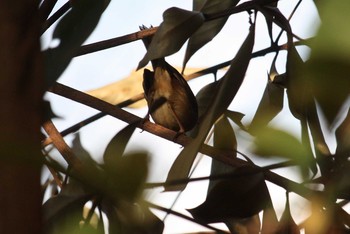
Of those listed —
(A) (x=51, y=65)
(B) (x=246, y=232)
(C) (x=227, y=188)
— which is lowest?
(B) (x=246, y=232)

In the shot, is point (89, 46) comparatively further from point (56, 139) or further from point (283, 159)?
point (283, 159)

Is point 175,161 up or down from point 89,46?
down

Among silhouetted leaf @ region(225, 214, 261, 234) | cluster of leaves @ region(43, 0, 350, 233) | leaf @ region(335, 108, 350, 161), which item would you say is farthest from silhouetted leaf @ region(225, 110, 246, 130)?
leaf @ region(335, 108, 350, 161)

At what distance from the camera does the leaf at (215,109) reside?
1.73 ft

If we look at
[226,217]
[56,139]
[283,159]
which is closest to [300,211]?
[283,159]

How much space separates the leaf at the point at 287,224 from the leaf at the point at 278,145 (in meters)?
0.18

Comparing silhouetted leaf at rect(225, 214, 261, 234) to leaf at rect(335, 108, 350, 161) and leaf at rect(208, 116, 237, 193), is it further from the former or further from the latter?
leaf at rect(335, 108, 350, 161)

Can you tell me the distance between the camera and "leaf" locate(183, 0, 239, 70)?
2.60ft

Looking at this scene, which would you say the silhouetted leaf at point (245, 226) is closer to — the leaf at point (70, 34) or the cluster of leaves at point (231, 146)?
the cluster of leaves at point (231, 146)

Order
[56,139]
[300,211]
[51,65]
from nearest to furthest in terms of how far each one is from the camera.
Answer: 1. [300,211]
2. [51,65]
3. [56,139]

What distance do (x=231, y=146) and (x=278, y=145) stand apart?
0.44 meters

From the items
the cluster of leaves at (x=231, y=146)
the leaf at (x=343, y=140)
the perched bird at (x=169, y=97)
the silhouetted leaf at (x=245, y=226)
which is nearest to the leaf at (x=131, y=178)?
the cluster of leaves at (x=231, y=146)

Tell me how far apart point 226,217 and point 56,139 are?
24 cm

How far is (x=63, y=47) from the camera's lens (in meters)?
0.46
